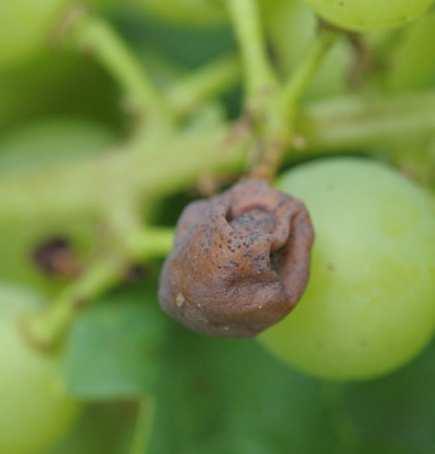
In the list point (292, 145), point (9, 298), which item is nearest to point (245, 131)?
point (292, 145)

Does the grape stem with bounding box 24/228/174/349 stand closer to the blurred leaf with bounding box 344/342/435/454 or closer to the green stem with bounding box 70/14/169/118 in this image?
the green stem with bounding box 70/14/169/118

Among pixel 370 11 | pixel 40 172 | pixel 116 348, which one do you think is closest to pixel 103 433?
A: pixel 116 348

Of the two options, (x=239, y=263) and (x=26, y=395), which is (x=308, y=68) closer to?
(x=239, y=263)

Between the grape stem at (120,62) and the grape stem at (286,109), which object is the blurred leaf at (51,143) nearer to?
the grape stem at (120,62)

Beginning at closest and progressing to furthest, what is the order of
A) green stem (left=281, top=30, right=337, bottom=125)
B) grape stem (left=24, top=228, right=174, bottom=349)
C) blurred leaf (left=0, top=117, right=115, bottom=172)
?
green stem (left=281, top=30, right=337, bottom=125)
grape stem (left=24, top=228, right=174, bottom=349)
blurred leaf (left=0, top=117, right=115, bottom=172)

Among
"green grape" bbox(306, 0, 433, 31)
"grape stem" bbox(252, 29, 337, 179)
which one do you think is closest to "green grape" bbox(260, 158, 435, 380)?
"grape stem" bbox(252, 29, 337, 179)

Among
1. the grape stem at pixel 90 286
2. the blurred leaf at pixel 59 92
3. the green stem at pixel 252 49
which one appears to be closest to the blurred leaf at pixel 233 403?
the grape stem at pixel 90 286
